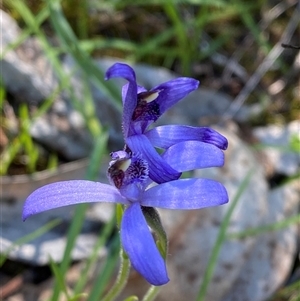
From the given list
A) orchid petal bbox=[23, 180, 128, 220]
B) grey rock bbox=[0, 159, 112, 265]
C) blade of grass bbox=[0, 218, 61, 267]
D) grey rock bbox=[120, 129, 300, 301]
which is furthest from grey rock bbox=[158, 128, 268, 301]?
orchid petal bbox=[23, 180, 128, 220]

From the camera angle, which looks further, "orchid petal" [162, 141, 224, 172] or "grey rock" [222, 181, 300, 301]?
"grey rock" [222, 181, 300, 301]

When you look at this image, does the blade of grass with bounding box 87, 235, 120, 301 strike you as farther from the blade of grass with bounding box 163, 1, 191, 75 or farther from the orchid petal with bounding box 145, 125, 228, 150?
the blade of grass with bounding box 163, 1, 191, 75

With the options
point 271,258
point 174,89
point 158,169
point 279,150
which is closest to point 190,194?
point 158,169

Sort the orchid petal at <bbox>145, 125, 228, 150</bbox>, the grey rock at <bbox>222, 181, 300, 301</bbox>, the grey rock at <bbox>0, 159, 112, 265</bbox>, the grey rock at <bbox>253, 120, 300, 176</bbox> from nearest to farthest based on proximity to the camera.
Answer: the orchid petal at <bbox>145, 125, 228, 150</bbox>, the grey rock at <bbox>0, 159, 112, 265</bbox>, the grey rock at <bbox>222, 181, 300, 301</bbox>, the grey rock at <bbox>253, 120, 300, 176</bbox>

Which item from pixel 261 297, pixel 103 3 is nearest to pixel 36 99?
pixel 103 3

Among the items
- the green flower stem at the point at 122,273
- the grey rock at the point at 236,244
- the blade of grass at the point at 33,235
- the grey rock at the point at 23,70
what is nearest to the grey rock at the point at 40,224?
the blade of grass at the point at 33,235

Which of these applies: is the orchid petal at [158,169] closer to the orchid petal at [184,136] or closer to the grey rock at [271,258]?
the orchid petal at [184,136]

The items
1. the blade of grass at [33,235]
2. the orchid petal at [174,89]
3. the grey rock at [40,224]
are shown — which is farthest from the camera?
the grey rock at [40,224]
